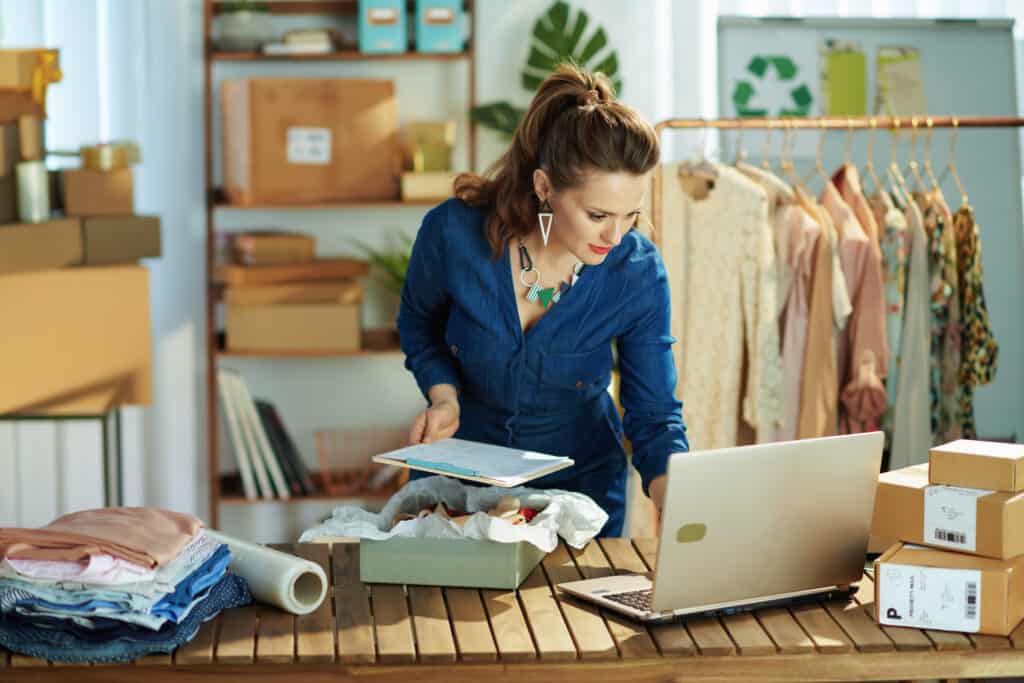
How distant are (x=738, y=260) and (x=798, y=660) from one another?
1.67 meters

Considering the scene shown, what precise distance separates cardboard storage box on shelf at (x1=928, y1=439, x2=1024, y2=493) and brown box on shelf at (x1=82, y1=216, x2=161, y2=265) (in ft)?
7.75

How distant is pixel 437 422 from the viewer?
2.18 meters

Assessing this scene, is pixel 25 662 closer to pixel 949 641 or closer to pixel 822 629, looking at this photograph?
pixel 822 629

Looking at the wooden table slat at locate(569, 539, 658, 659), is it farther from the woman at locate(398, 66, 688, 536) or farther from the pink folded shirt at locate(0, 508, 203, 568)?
the pink folded shirt at locate(0, 508, 203, 568)

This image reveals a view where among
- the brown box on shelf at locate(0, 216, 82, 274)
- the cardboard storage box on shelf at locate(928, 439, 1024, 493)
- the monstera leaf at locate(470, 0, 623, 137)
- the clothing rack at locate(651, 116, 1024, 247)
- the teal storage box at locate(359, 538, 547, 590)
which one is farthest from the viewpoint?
the monstera leaf at locate(470, 0, 623, 137)

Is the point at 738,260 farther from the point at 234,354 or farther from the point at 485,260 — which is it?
the point at 234,354

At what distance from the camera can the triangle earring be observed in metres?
2.16

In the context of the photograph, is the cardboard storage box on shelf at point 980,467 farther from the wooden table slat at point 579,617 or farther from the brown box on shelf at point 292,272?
the brown box on shelf at point 292,272

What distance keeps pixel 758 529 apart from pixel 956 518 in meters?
0.26

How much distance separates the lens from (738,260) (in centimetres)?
316

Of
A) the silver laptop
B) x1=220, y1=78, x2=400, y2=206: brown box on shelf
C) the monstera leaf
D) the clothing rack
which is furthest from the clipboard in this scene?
the monstera leaf

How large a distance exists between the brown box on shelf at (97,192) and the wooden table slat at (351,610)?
1739 mm

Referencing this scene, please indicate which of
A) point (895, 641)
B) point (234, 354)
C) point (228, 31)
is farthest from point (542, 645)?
point (228, 31)

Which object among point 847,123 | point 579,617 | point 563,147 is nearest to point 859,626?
point 579,617
